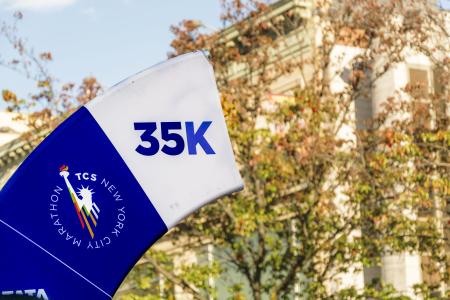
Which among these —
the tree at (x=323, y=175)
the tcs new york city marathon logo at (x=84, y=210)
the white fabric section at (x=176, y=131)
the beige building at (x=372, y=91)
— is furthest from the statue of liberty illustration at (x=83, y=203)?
the beige building at (x=372, y=91)

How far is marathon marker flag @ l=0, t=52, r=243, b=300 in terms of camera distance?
4828mm

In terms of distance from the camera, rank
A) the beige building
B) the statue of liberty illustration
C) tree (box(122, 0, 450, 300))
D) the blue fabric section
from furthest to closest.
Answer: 1. the beige building
2. tree (box(122, 0, 450, 300))
3. the statue of liberty illustration
4. the blue fabric section

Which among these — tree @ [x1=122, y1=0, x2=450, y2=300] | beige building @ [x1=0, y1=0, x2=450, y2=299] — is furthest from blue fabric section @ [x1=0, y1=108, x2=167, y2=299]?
beige building @ [x1=0, y1=0, x2=450, y2=299]

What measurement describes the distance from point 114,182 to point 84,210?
210 mm

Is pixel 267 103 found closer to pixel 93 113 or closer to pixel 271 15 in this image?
pixel 271 15

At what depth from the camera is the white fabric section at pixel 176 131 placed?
16.4 ft

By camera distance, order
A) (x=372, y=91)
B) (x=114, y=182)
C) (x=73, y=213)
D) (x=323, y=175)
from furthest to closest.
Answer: (x=372, y=91)
(x=323, y=175)
(x=114, y=182)
(x=73, y=213)

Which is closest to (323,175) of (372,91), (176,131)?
(372,91)

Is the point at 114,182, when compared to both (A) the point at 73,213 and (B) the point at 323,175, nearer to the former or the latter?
(A) the point at 73,213

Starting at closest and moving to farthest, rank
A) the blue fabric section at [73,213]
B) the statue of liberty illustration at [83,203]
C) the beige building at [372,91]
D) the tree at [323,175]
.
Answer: the blue fabric section at [73,213] < the statue of liberty illustration at [83,203] < the tree at [323,175] < the beige building at [372,91]

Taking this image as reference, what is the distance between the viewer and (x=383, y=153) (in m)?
21.9

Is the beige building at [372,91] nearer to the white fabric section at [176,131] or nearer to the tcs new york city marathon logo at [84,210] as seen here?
the white fabric section at [176,131]

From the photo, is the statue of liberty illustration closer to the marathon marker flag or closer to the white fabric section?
the marathon marker flag

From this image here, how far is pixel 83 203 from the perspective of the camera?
491 centimetres
